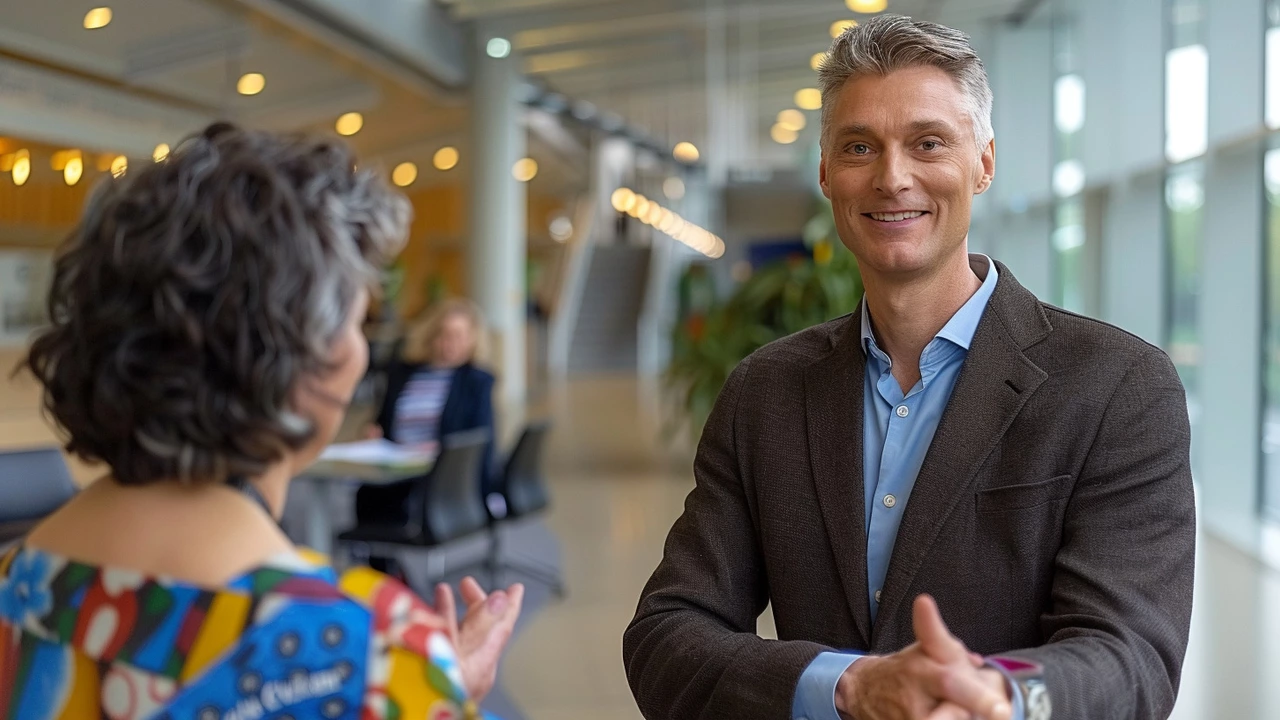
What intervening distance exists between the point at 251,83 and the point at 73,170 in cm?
279

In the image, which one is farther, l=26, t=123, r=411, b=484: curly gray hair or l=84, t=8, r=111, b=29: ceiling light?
l=84, t=8, r=111, b=29: ceiling light

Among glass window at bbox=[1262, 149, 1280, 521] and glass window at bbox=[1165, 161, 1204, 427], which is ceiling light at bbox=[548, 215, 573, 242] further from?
glass window at bbox=[1262, 149, 1280, 521]

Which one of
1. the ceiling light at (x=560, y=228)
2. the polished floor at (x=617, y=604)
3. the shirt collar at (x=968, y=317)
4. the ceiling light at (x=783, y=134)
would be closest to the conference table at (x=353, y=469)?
the polished floor at (x=617, y=604)

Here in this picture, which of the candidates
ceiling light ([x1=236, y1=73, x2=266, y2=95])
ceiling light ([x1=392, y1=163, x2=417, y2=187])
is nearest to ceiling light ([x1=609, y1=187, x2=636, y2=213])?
ceiling light ([x1=392, y1=163, x2=417, y2=187])

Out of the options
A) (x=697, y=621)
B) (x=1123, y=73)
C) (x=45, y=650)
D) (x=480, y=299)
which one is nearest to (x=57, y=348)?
(x=45, y=650)

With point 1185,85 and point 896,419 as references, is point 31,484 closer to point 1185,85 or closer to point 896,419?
point 896,419

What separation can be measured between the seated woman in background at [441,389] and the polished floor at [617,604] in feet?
2.97

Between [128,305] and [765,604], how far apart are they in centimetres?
85

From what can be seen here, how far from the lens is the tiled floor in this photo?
4.05 m

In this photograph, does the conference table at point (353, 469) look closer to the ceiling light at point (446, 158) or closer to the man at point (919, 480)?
the man at point (919, 480)

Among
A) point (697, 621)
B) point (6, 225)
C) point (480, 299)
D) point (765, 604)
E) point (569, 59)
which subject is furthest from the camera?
point (569, 59)

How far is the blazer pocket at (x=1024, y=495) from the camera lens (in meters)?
1.22

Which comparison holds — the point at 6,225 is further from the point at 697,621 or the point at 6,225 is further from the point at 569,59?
the point at 569,59

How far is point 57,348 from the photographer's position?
0.87 metres
